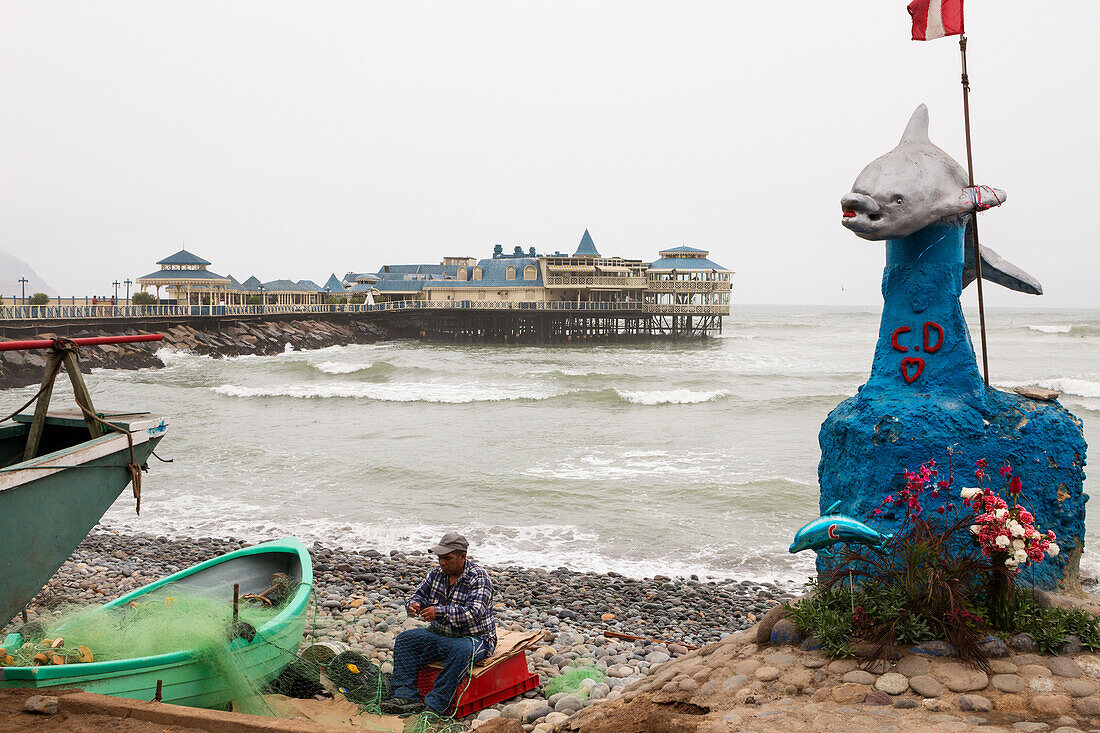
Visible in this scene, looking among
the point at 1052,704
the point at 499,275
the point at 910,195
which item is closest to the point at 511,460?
the point at 910,195

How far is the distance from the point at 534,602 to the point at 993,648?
5304 mm

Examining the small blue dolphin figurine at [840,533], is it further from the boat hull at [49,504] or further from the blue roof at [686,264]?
the blue roof at [686,264]

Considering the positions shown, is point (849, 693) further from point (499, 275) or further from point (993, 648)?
point (499, 275)

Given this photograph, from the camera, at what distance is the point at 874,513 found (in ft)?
16.8

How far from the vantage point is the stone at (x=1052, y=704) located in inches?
147

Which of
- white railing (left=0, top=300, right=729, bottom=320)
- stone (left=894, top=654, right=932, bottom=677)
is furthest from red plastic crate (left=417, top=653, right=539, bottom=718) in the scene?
white railing (left=0, top=300, right=729, bottom=320)

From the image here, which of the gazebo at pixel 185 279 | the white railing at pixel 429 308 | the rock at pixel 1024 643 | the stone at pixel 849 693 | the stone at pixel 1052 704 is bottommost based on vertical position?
the stone at pixel 849 693

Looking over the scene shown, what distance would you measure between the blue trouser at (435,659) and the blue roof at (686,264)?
57174 millimetres

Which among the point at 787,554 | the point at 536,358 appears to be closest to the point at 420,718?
the point at 787,554

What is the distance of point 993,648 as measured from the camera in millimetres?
4199

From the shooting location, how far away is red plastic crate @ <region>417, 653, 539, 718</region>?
5.20 metres

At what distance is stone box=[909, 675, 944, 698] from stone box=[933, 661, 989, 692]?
50mm

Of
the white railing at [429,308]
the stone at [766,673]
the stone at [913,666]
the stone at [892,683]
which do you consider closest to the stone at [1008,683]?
the stone at [913,666]

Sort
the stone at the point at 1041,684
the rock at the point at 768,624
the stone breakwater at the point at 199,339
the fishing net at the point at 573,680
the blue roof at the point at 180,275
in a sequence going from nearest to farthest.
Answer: the stone at the point at 1041,684 < the rock at the point at 768,624 < the fishing net at the point at 573,680 < the stone breakwater at the point at 199,339 < the blue roof at the point at 180,275
